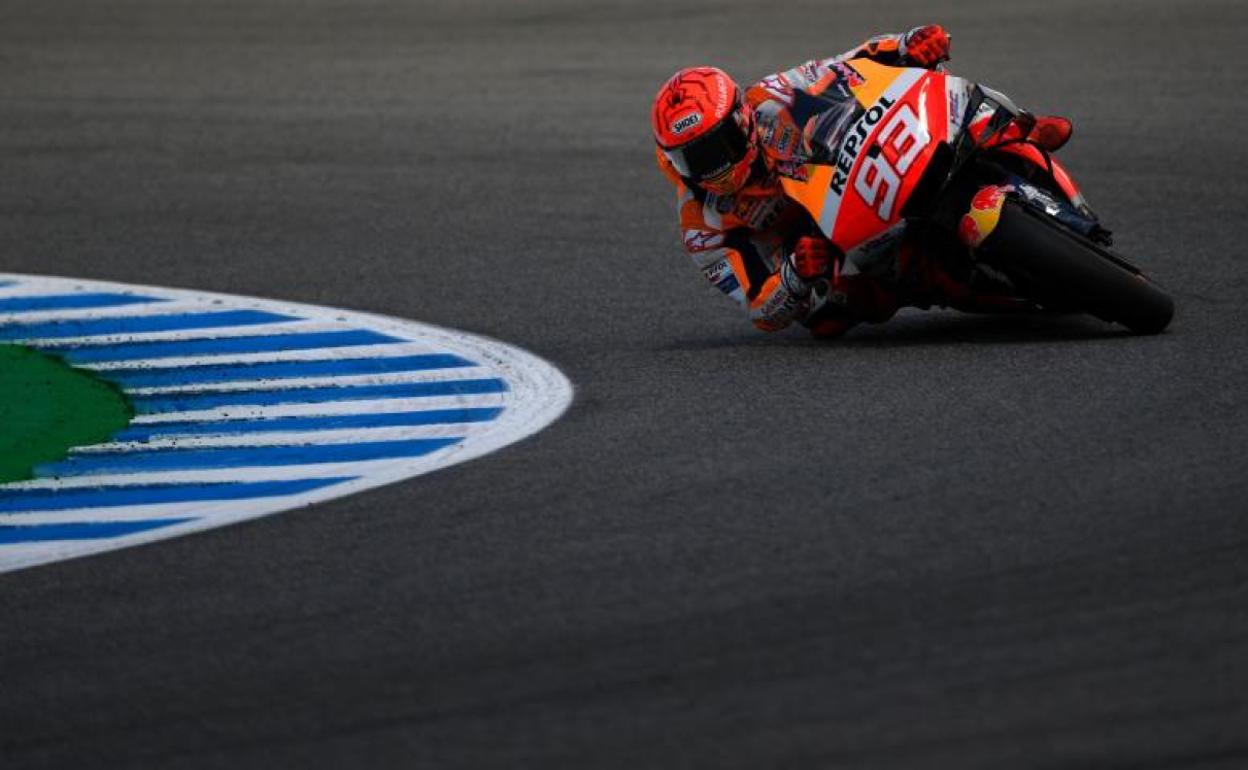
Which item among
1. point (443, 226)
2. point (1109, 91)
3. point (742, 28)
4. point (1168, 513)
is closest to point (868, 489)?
point (1168, 513)

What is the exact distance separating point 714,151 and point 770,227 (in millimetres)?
560

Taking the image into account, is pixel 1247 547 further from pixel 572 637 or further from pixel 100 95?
pixel 100 95

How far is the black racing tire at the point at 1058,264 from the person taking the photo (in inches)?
283

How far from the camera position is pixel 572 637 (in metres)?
5.07

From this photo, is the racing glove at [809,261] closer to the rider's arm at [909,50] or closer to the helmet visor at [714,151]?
the helmet visor at [714,151]

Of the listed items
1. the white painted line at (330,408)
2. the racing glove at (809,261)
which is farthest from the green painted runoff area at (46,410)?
the racing glove at (809,261)

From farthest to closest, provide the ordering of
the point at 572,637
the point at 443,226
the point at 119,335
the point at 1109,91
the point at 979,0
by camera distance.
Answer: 1. the point at 979,0
2. the point at 1109,91
3. the point at 443,226
4. the point at 119,335
5. the point at 572,637

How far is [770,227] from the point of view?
8016 mm

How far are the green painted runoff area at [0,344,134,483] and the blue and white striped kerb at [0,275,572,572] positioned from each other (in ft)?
0.29

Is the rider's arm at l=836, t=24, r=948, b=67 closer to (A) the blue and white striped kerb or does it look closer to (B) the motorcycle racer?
(B) the motorcycle racer

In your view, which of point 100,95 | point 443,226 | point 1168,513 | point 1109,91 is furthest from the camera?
point 100,95

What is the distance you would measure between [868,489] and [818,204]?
1791mm

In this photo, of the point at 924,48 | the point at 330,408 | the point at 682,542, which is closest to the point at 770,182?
the point at 924,48

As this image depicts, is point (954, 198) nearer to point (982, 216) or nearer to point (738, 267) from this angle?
point (982, 216)
